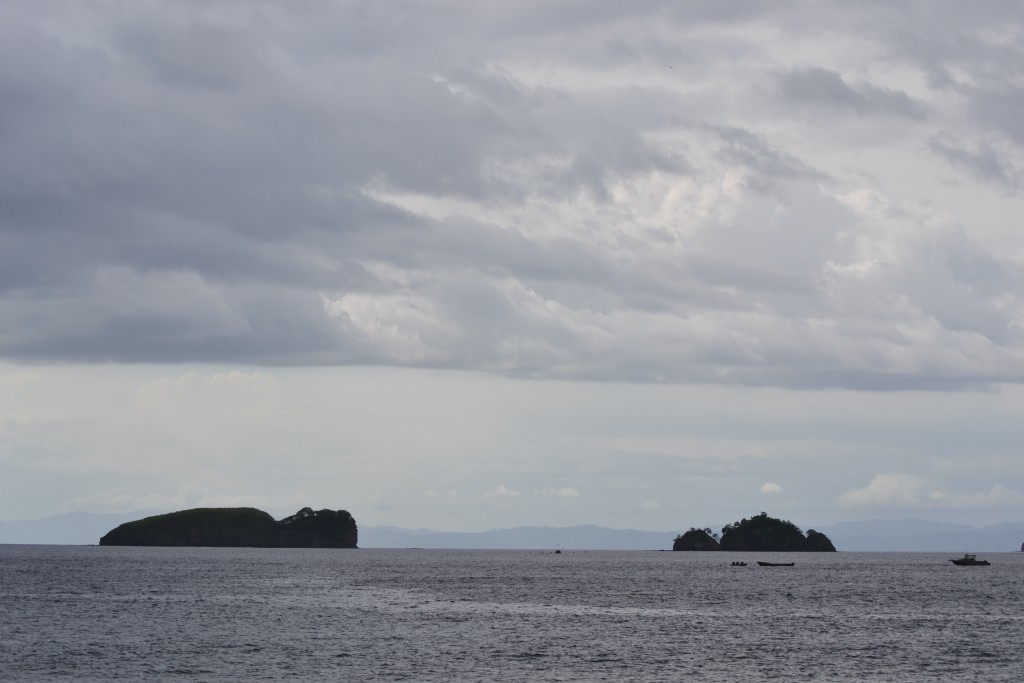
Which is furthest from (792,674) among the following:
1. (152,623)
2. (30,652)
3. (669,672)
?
(152,623)

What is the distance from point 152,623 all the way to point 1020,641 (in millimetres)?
91101

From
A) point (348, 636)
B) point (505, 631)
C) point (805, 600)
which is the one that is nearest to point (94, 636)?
point (348, 636)

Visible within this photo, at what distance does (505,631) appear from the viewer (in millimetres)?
131875

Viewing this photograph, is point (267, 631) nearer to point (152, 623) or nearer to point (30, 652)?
point (152, 623)

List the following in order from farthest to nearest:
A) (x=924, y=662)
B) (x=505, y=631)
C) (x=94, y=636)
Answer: (x=505, y=631) < (x=94, y=636) < (x=924, y=662)

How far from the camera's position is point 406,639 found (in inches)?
4801

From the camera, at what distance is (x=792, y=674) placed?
98.8 metres

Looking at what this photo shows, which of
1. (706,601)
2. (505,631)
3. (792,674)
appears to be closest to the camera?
(792,674)

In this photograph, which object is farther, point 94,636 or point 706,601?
point 706,601

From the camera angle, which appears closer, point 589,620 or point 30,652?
point 30,652

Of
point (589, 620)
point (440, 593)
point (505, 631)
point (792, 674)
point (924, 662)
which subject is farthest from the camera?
point (440, 593)

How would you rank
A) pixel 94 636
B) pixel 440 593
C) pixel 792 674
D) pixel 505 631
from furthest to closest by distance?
pixel 440 593 < pixel 505 631 < pixel 94 636 < pixel 792 674

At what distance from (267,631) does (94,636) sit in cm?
1703

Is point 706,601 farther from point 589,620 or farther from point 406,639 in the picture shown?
point 406,639
